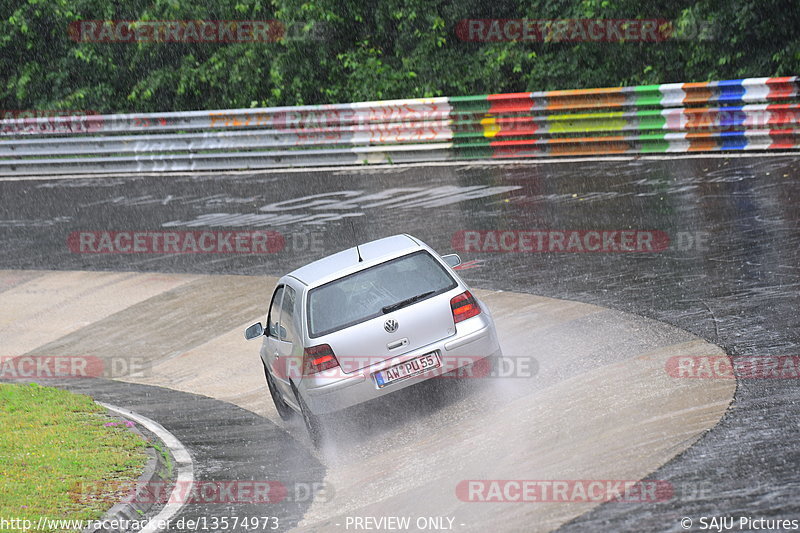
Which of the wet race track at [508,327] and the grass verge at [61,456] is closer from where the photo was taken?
the wet race track at [508,327]

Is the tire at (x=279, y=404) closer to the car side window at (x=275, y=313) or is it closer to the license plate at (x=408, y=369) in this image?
the car side window at (x=275, y=313)

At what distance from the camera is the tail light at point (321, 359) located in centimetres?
913

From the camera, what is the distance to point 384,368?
9.11 meters

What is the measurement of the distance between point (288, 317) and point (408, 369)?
1.38 meters

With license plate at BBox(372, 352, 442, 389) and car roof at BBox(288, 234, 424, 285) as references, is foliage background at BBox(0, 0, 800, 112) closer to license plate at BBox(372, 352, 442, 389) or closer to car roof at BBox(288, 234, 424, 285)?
car roof at BBox(288, 234, 424, 285)

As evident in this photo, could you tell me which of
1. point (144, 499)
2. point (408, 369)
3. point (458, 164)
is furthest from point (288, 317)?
point (458, 164)

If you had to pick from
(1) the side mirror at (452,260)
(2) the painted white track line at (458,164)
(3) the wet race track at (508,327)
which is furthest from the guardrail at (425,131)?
(1) the side mirror at (452,260)

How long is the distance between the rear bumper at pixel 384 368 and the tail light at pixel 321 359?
0.19 feet

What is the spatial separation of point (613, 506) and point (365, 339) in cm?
285

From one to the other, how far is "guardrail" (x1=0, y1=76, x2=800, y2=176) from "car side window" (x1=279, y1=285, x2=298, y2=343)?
37.6ft

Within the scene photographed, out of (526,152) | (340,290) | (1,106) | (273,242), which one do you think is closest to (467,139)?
(526,152)

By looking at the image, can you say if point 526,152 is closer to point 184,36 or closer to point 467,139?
point 467,139

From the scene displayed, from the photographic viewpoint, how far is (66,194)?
26703mm

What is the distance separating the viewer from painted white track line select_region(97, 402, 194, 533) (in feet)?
27.1
